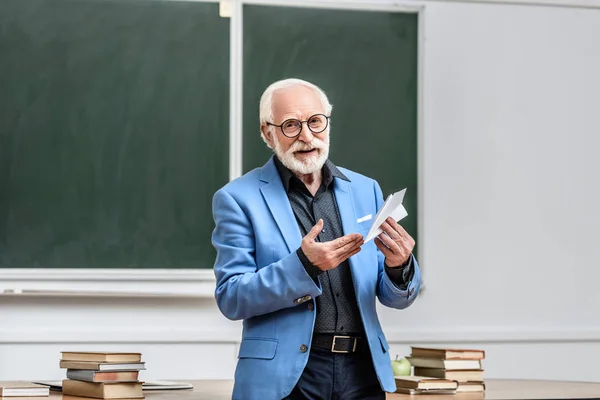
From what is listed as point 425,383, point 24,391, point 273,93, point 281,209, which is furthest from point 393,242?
point 24,391

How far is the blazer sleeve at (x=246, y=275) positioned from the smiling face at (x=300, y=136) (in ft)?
0.61

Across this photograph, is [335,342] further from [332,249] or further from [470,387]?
[470,387]

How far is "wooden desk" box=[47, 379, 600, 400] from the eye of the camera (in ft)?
9.82

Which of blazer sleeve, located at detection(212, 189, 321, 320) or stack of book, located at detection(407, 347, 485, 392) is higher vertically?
blazer sleeve, located at detection(212, 189, 321, 320)

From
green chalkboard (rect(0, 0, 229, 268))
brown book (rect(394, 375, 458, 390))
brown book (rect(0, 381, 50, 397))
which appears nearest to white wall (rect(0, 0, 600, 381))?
green chalkboard (rect(0, 0, 229, 268))

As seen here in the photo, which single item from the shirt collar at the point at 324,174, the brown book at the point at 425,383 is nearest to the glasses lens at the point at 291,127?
the shirt collar at the point at 324,174

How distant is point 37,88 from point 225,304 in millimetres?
2423

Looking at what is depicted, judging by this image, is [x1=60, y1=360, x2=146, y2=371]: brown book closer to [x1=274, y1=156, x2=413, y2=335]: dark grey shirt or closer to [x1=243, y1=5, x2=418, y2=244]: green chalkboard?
[x1=274, y1=156, x2=413, y2=335]: dark grey shirt

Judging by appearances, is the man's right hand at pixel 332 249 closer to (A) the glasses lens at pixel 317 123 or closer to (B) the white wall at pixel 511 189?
(A) the glasses lens at pixel 317 123

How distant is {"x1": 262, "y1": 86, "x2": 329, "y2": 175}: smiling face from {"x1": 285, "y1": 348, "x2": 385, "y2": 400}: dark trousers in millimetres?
479

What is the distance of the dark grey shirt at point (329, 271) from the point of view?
251cm

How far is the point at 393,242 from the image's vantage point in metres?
2.48

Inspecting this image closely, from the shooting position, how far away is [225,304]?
2512 millimetres

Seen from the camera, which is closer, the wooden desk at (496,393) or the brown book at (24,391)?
the brown book at (24,391)
